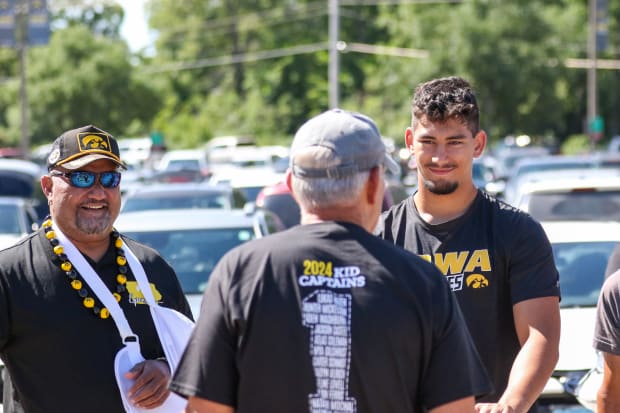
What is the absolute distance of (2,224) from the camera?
16.2 meters

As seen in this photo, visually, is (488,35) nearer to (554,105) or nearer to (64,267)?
(554,105)

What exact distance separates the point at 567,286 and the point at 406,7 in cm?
4584

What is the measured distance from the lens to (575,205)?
1241 cm

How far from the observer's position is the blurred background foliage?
47.2 m

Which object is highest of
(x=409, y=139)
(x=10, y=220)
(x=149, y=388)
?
(x=409, y=139)

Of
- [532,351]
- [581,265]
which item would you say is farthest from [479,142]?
[581,265]

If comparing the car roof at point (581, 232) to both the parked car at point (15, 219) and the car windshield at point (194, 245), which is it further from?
the parked car at point (15, 219)

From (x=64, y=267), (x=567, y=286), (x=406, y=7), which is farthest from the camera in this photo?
(x=406, y=7)

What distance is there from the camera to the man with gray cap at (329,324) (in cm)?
306

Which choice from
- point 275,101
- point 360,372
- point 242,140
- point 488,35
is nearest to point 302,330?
point 360,372

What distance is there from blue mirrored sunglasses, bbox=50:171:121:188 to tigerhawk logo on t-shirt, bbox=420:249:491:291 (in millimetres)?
1230

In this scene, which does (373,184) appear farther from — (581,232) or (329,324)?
(581,232)

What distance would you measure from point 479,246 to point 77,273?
4.70 ft

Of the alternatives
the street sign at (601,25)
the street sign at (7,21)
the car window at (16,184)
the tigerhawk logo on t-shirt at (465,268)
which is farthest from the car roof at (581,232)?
the street sign at (601,25)
